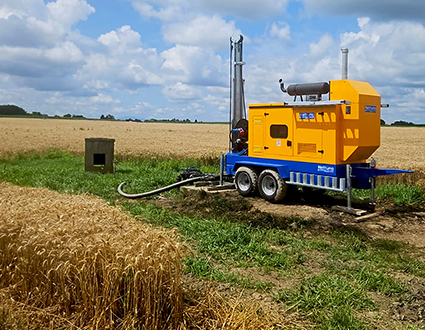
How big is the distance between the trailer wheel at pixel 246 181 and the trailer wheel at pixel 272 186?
279 mm

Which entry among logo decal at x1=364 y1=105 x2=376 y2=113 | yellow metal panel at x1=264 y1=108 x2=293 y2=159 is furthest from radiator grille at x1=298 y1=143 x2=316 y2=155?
logo decal at x1=364 y1=105 x2=376 y2=113

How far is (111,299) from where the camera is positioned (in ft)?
15.0

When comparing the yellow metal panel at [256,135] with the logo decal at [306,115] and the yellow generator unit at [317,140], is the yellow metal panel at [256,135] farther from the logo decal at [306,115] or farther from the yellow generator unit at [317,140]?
the logo decal at [306,115]

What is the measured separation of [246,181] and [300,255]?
5429 mm

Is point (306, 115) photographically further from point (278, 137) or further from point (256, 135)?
point (256, 135)

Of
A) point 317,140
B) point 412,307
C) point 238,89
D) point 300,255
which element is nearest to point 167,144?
point 238,89

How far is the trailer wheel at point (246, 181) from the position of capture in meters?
12.7

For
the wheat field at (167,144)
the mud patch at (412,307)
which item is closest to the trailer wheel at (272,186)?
the wheat field at (167,144)

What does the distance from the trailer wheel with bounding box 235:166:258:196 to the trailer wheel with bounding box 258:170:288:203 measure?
0.28 metres

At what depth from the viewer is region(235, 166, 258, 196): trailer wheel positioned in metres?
12.7

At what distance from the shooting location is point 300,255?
768 cm

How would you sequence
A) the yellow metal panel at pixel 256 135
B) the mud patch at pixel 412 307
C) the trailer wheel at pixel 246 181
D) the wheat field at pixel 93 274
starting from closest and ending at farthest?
the wheat field at pixel 93 274, the mud patch at pixel 412 307, the yellow metal panel at pixel 256 135, the trailer wheel at pixel 246 181

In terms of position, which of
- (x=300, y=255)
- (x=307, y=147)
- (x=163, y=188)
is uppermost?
(x=307, y=147)

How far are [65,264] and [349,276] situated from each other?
4061 mm
